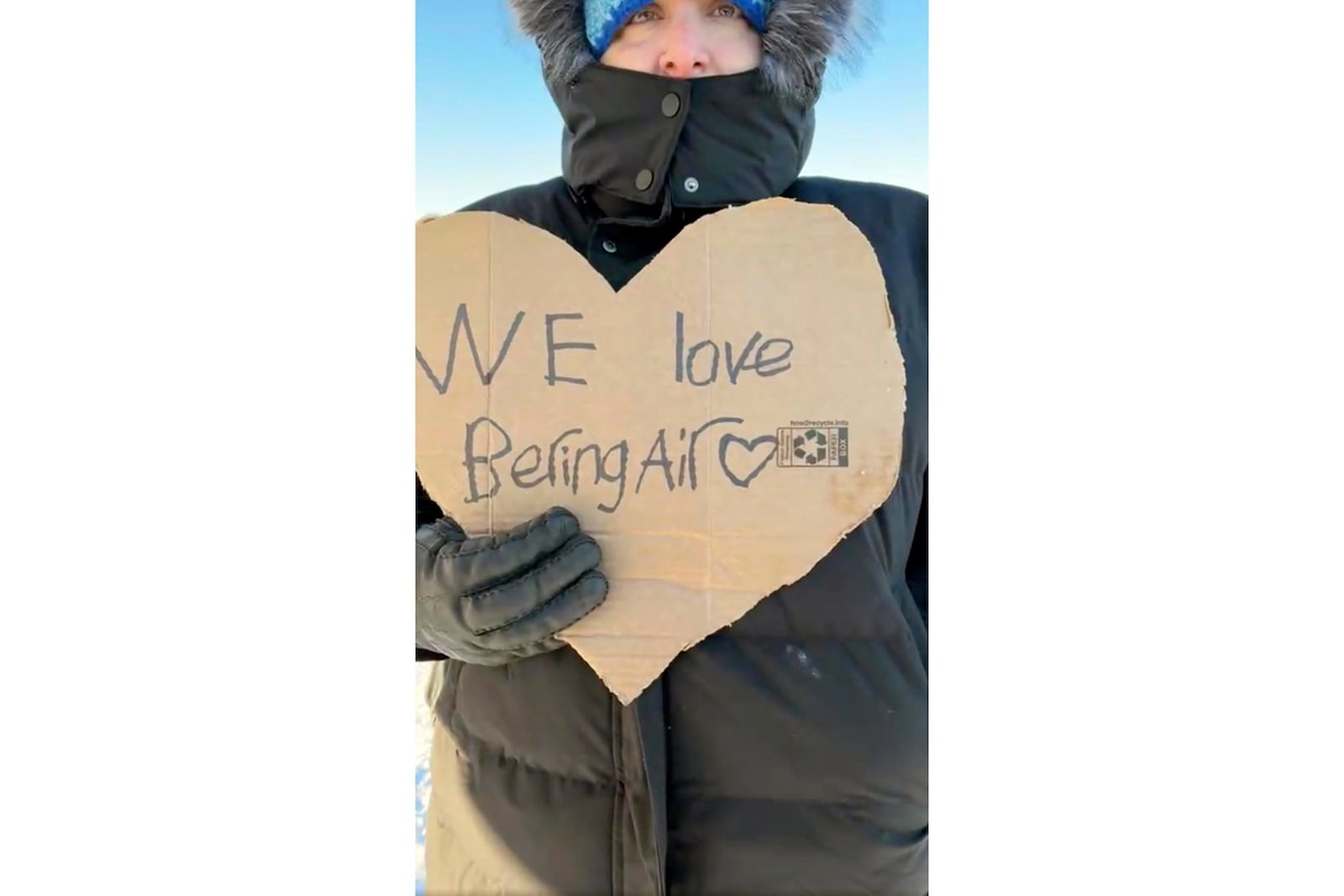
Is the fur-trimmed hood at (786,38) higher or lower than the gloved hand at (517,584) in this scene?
higher

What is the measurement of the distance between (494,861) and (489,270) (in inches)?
17.2

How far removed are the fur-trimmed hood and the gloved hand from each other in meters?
0.35

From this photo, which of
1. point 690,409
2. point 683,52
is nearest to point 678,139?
point 683,52

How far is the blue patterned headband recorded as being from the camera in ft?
2.36

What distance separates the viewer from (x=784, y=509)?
0.70 meters

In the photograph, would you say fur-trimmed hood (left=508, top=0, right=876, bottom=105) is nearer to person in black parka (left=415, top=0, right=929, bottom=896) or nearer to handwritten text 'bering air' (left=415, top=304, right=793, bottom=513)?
person in black parka (left=415, top=0, right=929, bottom=896)

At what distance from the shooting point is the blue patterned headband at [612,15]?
2.36ft

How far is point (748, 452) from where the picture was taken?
698 millimetres

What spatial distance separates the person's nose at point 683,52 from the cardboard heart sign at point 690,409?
0.37ft

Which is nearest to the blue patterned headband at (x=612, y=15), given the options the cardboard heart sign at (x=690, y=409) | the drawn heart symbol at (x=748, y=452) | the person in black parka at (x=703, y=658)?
the person in black parka at (x=703, y=658)

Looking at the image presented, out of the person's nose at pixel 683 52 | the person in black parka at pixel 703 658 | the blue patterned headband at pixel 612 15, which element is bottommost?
the person in black parka at pixel 703 658

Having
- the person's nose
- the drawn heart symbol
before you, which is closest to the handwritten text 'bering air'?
the drawn heart symbol

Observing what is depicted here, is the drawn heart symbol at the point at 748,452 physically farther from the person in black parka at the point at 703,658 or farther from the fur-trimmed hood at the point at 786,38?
the fur-trimmed hood at the point at 786,38

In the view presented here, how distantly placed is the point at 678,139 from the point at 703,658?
38 centimetres
